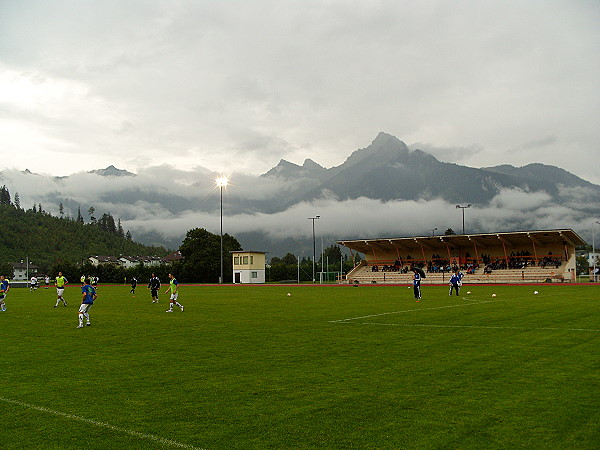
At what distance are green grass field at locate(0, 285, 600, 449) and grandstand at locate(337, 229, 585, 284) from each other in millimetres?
57469

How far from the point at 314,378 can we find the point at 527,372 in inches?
166

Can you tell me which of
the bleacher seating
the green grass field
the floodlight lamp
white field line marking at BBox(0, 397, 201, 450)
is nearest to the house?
the floodlight lamp

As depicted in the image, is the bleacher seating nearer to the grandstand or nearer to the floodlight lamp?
the grandstand

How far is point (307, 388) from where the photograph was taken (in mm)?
9562

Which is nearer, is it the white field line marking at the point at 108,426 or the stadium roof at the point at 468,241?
the white field line marking at the point at 108,426

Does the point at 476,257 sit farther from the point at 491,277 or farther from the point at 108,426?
the point at 108,426

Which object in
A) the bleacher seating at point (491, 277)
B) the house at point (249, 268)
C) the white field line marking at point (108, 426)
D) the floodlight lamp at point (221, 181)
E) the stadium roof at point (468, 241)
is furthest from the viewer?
the house at point (249, 268)

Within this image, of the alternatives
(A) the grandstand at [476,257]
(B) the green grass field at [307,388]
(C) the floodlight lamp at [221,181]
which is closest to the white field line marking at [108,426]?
(B) the green grass field at [307,388]

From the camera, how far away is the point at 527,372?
10.5 meters

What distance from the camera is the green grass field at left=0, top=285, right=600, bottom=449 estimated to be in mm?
7031

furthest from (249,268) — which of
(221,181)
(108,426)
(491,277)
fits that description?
(108,426)

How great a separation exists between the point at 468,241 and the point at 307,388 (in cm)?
7552

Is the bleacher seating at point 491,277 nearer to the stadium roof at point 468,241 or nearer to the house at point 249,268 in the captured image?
the stadium roof at point 468,241

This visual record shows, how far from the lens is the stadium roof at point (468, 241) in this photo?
72.8 meters
